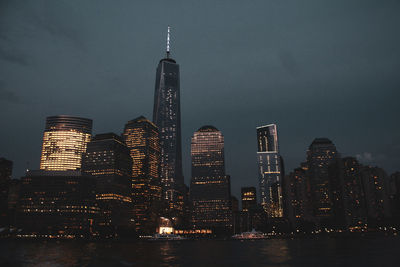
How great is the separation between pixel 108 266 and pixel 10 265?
23.3 m

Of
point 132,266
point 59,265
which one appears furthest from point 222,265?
point 59,265

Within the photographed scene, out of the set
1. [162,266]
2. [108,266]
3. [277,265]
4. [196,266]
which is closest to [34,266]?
[108,266]

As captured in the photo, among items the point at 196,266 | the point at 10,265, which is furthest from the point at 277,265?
the point at 10,265

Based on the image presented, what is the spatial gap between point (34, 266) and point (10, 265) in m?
6.54

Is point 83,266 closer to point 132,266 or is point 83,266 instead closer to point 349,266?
point 132,266

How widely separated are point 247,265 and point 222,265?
6335 mm

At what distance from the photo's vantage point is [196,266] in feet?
265

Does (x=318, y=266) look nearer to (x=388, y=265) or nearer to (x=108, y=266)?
(x=388, y=265)

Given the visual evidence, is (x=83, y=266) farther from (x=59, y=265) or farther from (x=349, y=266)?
(x=349, y=266)

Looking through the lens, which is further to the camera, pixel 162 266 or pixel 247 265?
pixel 247 265

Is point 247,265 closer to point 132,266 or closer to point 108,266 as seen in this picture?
point 132,266

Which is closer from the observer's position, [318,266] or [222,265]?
[318,266]

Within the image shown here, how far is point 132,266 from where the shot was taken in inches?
3103

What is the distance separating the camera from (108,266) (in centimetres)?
7950
